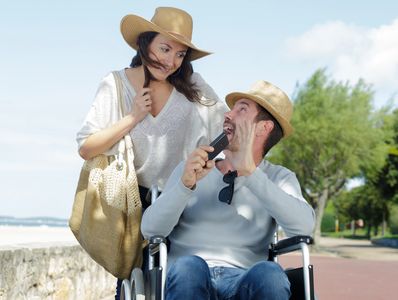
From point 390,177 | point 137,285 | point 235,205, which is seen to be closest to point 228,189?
point 235,205

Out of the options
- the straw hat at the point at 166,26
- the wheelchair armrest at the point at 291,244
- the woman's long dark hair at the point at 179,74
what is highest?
the straw hat at the point at 166,26

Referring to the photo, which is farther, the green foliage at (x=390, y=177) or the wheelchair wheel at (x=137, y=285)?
the green foliage at (x=390, y=177)

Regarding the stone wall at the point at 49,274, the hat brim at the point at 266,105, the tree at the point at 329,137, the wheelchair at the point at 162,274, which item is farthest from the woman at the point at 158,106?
the tree at the point at 329,137

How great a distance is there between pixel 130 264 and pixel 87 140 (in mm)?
664

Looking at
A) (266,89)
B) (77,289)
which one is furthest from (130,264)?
(77,289)

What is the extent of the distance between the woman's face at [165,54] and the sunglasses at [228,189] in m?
0.81

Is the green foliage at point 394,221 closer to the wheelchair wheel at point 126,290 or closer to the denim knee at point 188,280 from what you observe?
the wheelchair wheel at point 126,290

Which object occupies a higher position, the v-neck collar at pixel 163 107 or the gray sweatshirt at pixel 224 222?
the v-neck collar at pixel 163 107

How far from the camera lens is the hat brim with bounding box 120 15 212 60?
3941mm

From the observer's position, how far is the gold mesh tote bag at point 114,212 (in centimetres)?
391

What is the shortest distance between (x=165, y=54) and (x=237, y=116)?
75 cm

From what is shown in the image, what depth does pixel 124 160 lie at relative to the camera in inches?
155

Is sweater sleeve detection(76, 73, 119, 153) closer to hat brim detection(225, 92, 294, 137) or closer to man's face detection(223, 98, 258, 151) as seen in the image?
hat brim detection(225, 92, 294, 137)

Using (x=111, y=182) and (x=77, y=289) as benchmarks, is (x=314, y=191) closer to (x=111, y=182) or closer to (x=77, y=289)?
(x=77, y=289)
